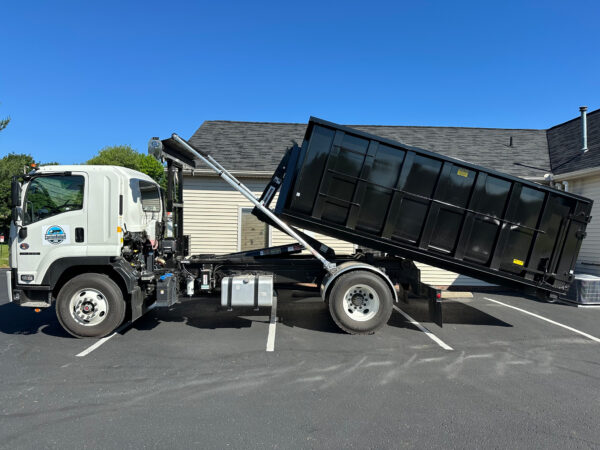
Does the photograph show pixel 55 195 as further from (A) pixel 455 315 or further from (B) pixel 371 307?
(A) pixel 455 315

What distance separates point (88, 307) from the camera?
5.45 m

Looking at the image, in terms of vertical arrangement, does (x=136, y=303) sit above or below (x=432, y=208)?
below

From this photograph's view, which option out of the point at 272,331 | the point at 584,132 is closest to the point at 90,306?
the point at 272,331

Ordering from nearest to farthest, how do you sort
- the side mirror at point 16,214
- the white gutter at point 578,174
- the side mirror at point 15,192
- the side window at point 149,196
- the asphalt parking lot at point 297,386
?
the asphalt parking lot at point 297,386
the side mirror at point 15,192
the side mirror at point 16,214
the side window at point 149,196
the white gutter at point 578,174

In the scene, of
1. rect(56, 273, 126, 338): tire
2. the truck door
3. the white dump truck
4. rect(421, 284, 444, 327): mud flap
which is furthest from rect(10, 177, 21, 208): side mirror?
rect(421, 284, 444, 327): mud flap

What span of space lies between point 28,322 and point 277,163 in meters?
7.12

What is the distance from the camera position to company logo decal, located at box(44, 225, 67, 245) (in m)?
5.40

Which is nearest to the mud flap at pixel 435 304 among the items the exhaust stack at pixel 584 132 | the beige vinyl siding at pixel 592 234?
the beige vinyl siding at pixel 592 234

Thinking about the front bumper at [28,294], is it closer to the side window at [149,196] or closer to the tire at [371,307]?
the side window at [149,196]

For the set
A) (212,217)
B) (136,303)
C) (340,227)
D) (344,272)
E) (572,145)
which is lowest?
(136,303)

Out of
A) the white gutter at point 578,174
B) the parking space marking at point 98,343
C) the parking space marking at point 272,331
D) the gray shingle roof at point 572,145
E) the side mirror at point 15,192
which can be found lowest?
the parking space marking at point 98,343

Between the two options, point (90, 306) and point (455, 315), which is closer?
point (90, 306)

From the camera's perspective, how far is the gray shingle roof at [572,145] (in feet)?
33.3

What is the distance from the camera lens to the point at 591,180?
9555 millimetres
